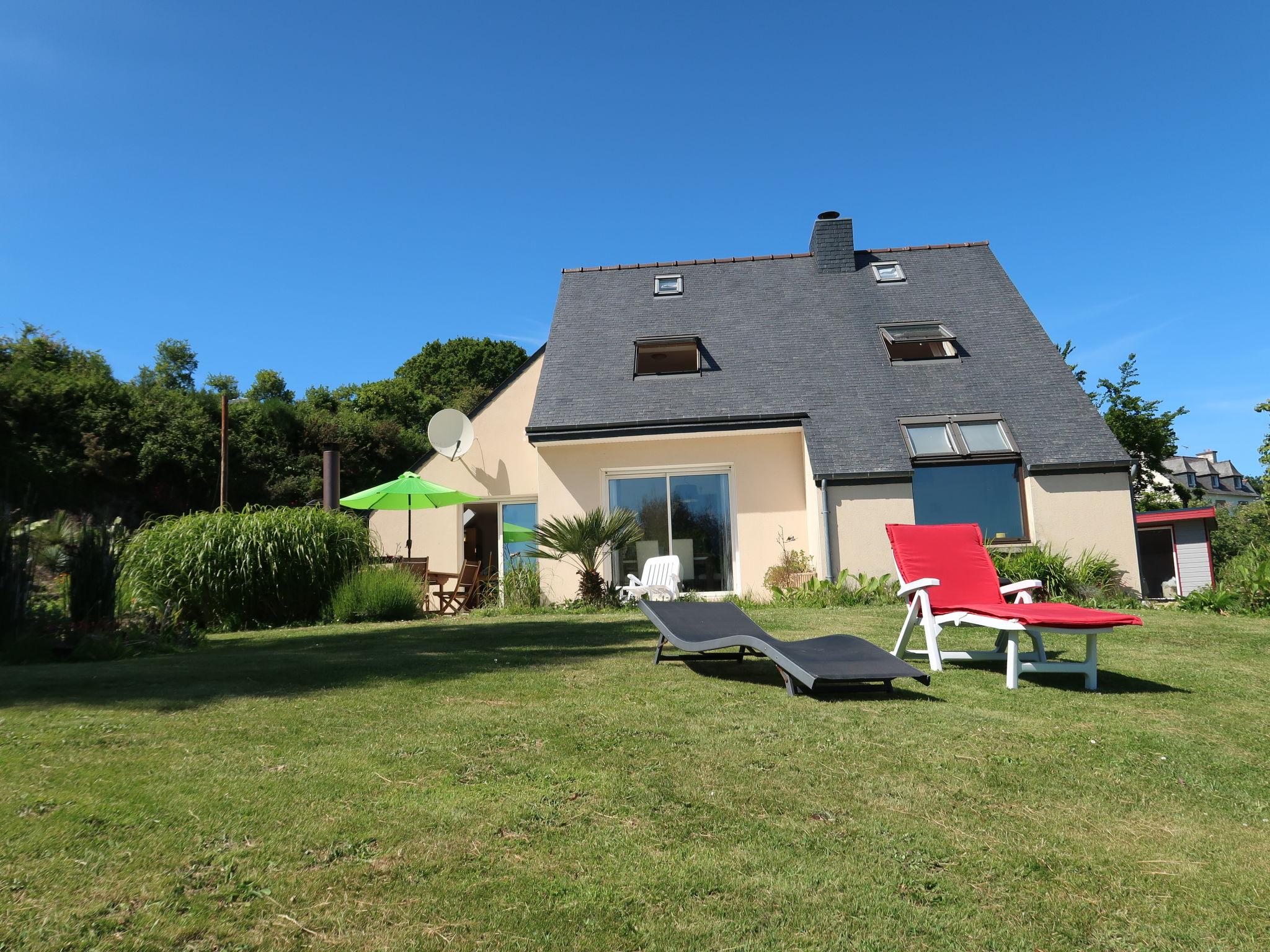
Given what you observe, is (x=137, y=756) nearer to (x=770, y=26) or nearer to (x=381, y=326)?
(x=770, y=26)

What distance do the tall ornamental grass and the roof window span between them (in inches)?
352

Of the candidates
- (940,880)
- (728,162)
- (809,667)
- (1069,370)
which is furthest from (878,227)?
(940,880)

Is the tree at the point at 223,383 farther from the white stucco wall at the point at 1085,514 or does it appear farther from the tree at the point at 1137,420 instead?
the white stucco wall at the point at 1085,514

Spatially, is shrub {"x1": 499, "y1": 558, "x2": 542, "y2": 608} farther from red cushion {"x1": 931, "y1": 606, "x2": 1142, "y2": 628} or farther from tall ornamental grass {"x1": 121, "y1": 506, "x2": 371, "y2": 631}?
red cushion {"x1": 931, "y1": 606, "x2": 1142, "y2": 628}

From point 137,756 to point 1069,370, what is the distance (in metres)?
14.6

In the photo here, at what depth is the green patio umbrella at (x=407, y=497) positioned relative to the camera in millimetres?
13922

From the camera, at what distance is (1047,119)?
45.5 feet

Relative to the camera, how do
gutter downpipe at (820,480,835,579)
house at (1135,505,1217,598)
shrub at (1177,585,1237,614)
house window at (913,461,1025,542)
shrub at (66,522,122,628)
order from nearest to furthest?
shrub at (66,522,122,628) < shrub at (1177,585,1237,614) < gutter downpipe at (820,480,835,579) < house window at (913,461,1025,542) < house at (1135,505,1217,598)

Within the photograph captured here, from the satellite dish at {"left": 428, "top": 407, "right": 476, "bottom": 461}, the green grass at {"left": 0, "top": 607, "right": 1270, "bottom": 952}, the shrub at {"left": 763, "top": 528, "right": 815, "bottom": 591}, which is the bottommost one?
the green grass at {"left": 0, "top": 607, "right": 1270, "bottom": 952}

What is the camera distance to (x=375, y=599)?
434 inches

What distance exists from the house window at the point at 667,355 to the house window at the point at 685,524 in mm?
2352

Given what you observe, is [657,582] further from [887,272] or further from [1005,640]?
[887,272]

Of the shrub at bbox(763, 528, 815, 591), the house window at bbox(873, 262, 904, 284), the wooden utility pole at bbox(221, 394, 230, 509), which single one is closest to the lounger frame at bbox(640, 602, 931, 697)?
the shrub at bbox(763, 528, 815, 591)

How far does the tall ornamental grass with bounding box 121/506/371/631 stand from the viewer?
10.9 metres
